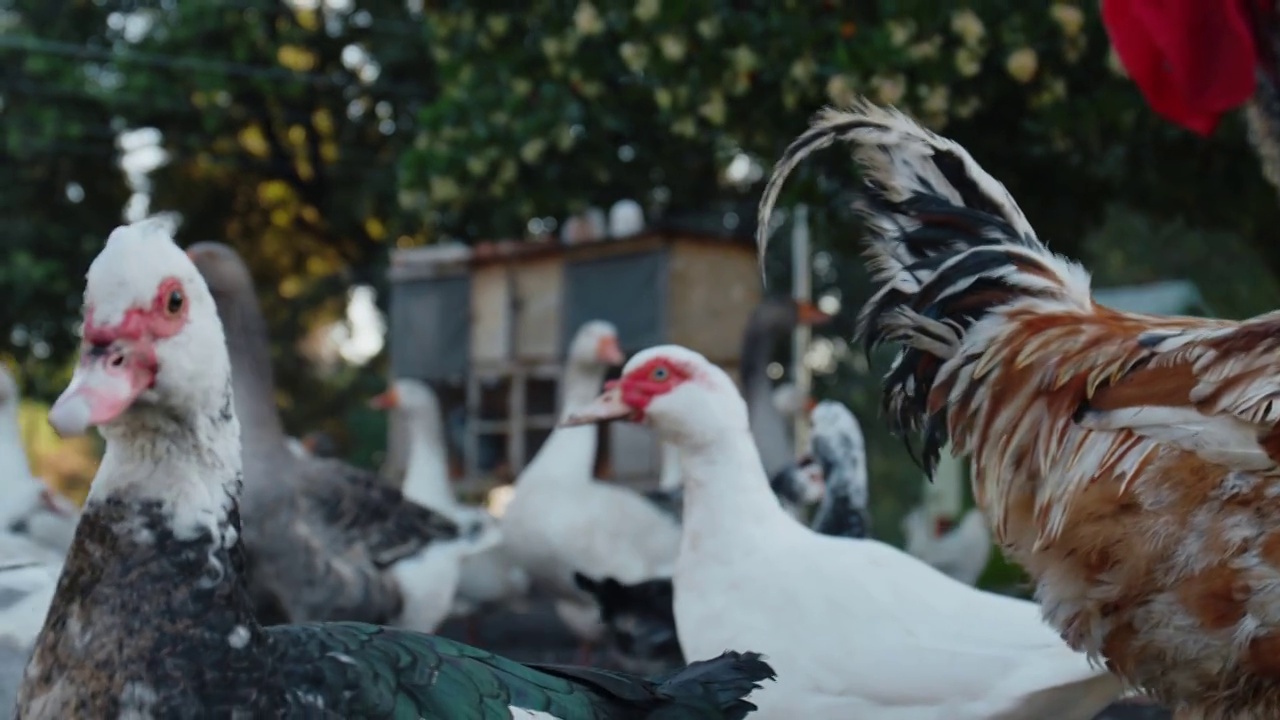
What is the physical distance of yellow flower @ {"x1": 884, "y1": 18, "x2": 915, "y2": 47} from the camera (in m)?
5.90

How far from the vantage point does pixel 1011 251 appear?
9.76ft

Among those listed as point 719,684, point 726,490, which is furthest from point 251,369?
point 719,684

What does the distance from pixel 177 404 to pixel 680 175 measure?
697cm

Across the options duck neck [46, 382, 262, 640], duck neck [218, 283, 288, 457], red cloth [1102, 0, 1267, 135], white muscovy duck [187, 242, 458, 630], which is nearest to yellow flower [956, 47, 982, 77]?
red cloth [1102, 0, 1267, 135]

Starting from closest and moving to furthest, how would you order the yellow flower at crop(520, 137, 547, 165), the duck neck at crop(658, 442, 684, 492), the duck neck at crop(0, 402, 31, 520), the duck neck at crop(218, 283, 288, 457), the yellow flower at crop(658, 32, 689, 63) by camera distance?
the duck neck at crop(218, 283, 288, 457)
the duck neck at crop(0, 402, 31, 520)
the yellow flower at crop(658, 32, 689, 63)
the duck neck at crop(658, 442, 684, 492)
the yellow flower at crop(520, 137, 547, 165)

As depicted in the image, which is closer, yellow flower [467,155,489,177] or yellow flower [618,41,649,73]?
yellow flower [618,41,649,73]

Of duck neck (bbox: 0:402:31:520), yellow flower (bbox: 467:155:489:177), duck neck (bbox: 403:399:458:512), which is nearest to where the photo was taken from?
Answer: duck neck (bbox: 0:402:31:520)

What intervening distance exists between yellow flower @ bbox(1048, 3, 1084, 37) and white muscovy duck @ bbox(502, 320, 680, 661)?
2575 mm

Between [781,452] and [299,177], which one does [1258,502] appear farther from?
[299,177]

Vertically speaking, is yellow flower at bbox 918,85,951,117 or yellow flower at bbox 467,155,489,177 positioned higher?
yellow flower at bbox 918,85,951,117

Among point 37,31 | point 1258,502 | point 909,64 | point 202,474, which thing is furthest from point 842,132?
point 37,31

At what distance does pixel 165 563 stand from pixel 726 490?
180 cm

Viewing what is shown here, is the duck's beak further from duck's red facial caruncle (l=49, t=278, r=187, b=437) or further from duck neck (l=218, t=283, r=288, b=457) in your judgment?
duck's red facial caruncle (l=49, t=278, r=187, b=437)

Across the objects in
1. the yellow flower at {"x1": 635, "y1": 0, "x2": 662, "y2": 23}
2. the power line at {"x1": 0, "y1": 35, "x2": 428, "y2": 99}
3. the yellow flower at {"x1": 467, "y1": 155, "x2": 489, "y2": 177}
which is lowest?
the yellow flower at {"x1": 467, "y1": 155, "x2": 489, "y2": 177}
